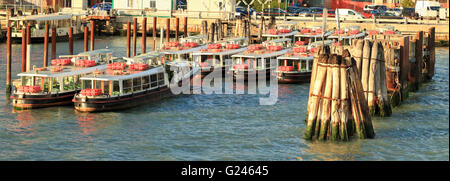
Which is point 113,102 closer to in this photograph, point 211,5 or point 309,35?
point 309,35

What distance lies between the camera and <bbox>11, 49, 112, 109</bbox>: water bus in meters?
47.5

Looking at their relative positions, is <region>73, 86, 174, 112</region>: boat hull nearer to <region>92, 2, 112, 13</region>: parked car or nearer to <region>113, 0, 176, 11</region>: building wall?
<region>113, 0, 176, 11</region>: building wall

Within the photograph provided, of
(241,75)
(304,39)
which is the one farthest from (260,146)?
(304,39)

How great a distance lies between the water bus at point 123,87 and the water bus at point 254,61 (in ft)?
26.6

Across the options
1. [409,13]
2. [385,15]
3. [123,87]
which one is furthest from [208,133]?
[409,13]

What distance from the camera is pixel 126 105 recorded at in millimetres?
48625

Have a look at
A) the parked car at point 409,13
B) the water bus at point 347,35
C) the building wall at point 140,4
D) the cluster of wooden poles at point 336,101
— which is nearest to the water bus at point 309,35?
the water bus at point 347,35

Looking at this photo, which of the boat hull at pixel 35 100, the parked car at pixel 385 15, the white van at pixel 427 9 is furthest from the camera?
the white van at pixel 427 9

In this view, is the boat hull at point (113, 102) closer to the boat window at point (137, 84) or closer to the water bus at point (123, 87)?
the water bus at point (123, 87)

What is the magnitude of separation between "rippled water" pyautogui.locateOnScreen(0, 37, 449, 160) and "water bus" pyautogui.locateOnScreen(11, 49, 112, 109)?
2.34 ft

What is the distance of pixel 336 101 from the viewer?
121 feet

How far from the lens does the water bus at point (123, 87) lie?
47081mm

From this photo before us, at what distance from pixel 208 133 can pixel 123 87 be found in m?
8.69
